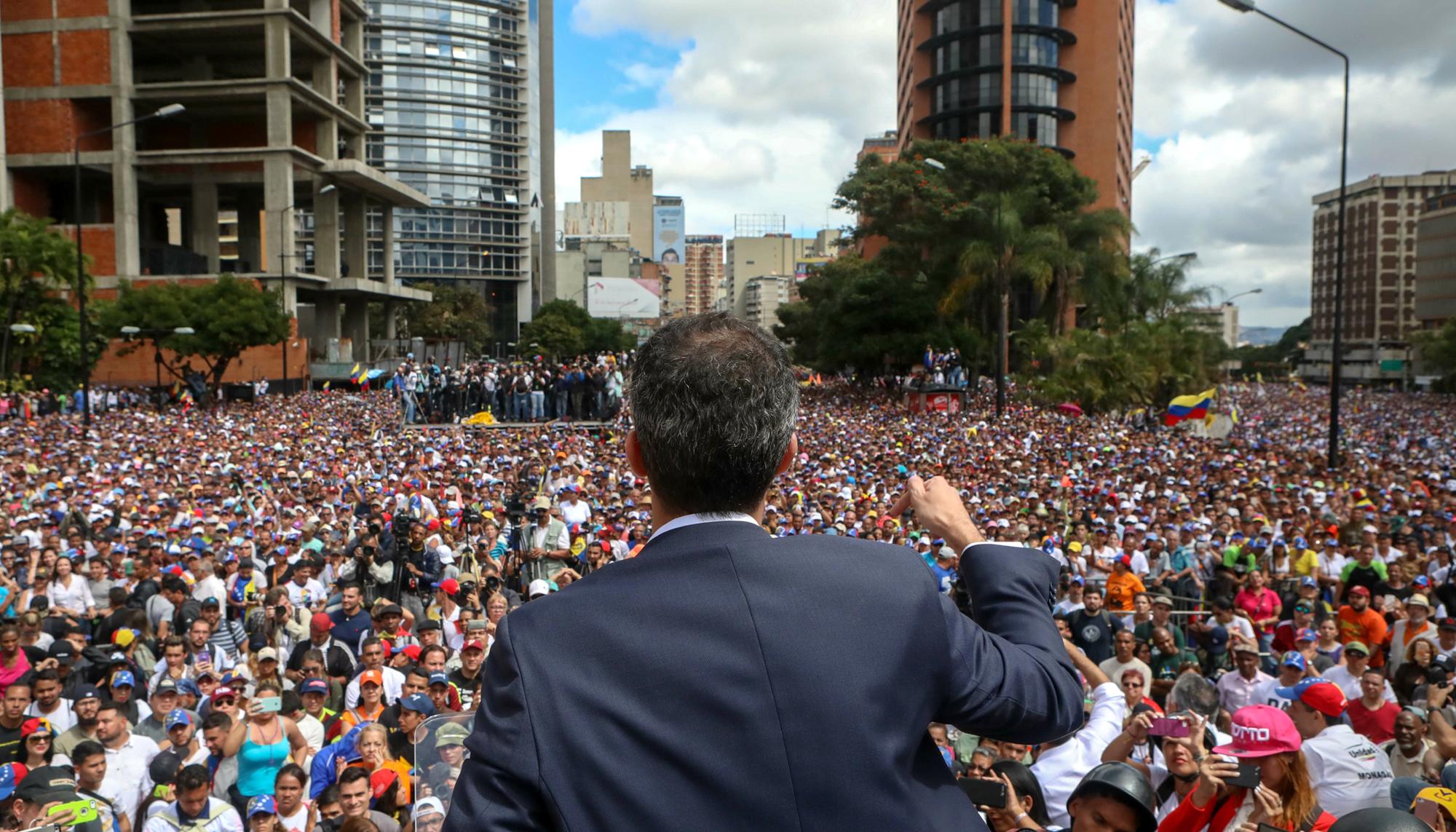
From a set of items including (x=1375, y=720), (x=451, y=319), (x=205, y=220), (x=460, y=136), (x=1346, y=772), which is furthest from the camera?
(x=460, y=136)

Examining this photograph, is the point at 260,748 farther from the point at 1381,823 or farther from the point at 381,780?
the point at 1381,823

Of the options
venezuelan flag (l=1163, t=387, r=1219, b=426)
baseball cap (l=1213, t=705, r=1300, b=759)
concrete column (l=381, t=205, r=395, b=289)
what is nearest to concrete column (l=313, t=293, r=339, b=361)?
concrete column (l=381, t=205, r=395, b=289)

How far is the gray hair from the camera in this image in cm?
152

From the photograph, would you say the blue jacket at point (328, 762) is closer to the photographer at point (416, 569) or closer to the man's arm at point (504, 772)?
the photographer at point (416, 569)

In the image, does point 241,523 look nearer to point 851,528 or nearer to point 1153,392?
point 851,528

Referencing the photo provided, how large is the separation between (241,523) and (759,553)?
14.2 m

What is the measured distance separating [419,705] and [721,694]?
18.9 ft

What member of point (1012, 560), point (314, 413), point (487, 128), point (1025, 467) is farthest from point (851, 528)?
point (487, 128)

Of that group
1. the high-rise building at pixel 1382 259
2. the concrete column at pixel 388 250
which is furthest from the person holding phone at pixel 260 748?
Result: the high-rise building at pixel 1382 259

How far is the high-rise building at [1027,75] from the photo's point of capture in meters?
64.6

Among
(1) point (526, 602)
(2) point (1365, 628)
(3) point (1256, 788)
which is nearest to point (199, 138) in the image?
(2) point (1365, 628)

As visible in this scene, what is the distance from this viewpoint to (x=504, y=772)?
4.37ft

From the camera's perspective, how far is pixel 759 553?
1395 millimetres

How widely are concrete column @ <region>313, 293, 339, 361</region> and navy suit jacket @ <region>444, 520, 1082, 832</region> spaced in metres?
60.7
